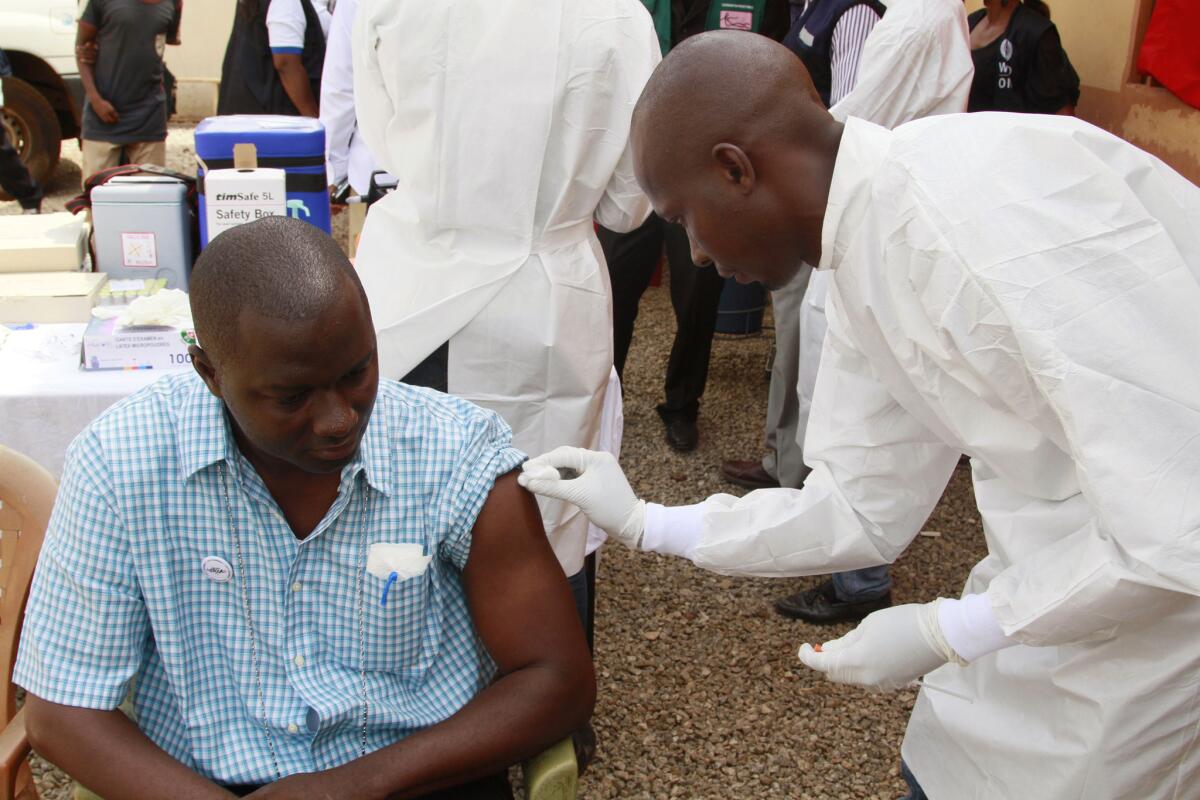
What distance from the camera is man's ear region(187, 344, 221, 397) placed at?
159 centimetres

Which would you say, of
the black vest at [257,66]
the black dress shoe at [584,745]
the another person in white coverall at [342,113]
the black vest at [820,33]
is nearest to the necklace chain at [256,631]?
the black dress shoe at [584,745]

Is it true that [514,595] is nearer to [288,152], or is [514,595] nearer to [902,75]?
[288,152]

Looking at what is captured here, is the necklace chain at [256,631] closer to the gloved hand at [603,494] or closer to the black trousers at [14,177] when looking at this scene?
the gloved hand at [603,494]

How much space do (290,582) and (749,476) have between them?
112 inches

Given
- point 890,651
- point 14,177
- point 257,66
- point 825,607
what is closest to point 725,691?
point 825,607

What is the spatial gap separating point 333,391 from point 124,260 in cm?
178

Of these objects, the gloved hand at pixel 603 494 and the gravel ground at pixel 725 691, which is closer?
the gloved hand at pixel 603 494

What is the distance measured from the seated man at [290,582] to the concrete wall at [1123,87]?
383 centimetres

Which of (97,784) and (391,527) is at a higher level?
(391,527)

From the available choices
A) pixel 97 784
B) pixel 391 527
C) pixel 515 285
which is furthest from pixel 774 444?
pixel 97 784

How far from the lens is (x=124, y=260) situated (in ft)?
9.97

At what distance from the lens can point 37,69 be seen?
8391 mm

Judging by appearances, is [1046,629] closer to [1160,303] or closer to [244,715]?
[1160,303]

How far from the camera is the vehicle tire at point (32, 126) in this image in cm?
820
